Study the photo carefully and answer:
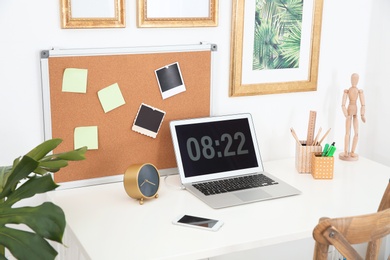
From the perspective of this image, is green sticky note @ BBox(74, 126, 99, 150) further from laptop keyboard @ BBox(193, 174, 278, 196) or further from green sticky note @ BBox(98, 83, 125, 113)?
laptop keyboard @ BBox(193, 174, 278, 196)

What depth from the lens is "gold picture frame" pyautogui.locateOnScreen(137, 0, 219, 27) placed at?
1.98 metres

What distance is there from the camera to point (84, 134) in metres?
1.98

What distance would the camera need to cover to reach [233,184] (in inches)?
80.0

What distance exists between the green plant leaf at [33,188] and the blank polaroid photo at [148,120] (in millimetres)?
606

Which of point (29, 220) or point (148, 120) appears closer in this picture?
point (29, 220)

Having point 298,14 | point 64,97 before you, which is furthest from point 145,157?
point 298,14

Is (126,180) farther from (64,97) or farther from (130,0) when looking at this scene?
(130,0)

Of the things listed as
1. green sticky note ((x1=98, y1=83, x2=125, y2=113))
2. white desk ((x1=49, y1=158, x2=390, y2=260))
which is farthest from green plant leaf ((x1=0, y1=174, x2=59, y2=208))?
green sticky note ((x1=98, y1=83, x2=125, y2=113))

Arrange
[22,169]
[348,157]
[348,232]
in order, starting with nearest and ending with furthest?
[348,232] < [22,169] < [348,157]

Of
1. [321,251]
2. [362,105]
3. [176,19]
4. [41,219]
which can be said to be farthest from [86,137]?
[362,105]

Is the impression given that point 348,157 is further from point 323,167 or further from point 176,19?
point 176,19

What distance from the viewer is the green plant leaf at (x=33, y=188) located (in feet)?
4.81

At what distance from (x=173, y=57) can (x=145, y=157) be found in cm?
35

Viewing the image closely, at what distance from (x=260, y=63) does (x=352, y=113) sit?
0.41 meters
